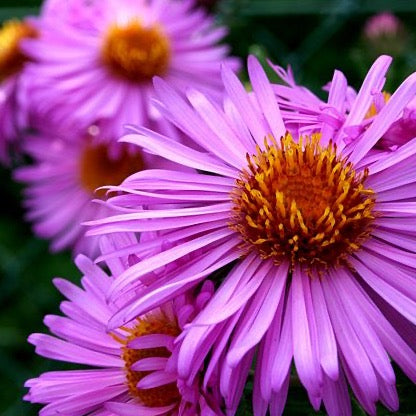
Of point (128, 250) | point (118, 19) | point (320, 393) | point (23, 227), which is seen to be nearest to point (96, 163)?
point (118, 19)

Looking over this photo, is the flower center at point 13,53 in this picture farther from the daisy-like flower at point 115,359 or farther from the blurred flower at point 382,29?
the daisy-like flower at point 115,359

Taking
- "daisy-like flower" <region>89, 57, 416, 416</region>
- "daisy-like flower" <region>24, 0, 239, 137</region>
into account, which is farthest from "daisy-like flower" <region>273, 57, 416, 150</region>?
"daisy-like flower" <region>24, 0, 239, 137</region>

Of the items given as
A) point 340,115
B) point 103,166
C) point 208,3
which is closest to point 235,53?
point 208,3

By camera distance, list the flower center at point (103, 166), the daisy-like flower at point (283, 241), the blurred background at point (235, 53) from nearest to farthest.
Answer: the daisy-like flower at point (283, 241) → the flower center at point (103, 166) → the blurred background at point (235, 53)

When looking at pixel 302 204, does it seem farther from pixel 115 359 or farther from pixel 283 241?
pixel 115 359

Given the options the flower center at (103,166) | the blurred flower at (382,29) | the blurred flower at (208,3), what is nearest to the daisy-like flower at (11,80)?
the flower center at (103,166)

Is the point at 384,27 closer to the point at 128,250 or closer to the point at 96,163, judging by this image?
the point at 96,163
